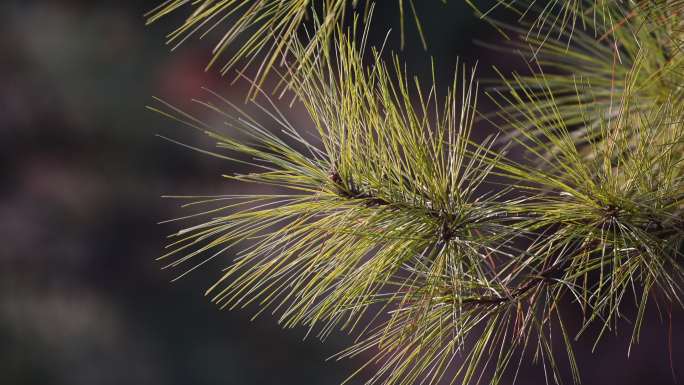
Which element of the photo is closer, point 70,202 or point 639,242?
point 639,242

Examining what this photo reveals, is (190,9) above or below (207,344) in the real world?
above

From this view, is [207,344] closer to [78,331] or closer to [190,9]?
[78,331]

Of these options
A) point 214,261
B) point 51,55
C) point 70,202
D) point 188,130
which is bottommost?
point 214,261

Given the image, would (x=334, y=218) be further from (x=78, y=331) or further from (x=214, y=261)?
(x=78, y=331)

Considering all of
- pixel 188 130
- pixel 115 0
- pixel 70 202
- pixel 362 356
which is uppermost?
pixel 115 0

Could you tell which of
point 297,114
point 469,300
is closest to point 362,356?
point 297,114

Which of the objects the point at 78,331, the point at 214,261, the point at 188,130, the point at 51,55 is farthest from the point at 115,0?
the point at 78,331
